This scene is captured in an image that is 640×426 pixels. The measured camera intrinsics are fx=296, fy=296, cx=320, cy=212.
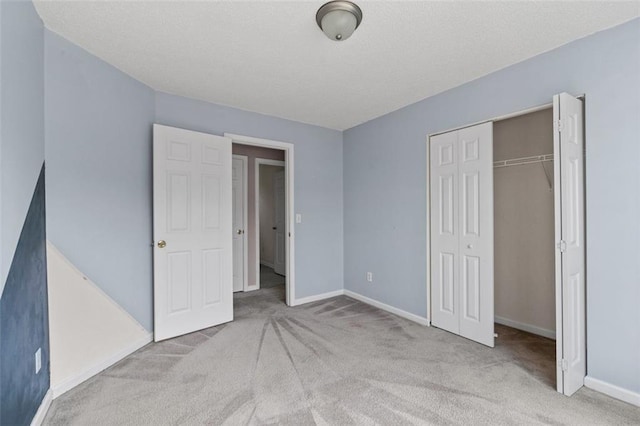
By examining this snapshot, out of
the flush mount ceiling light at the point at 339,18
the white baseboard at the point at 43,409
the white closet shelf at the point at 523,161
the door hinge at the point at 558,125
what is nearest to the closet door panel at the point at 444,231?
the white closet shelf at the point at 523,161

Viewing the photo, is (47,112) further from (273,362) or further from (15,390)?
(273,362)

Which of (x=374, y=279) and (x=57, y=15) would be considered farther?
(x=374, y=279)

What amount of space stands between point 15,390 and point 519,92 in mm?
3887

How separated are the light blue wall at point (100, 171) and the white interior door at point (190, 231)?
14 cm

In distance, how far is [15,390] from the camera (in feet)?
4.99

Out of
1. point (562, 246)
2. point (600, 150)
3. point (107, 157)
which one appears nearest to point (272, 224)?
point (107, 157)

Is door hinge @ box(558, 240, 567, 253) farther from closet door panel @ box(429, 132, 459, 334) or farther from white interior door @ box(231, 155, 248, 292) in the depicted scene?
white interior door @ box(231, 155, 248, 292)

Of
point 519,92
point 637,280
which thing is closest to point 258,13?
point 519,92

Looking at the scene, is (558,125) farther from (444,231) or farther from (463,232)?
(444,231)

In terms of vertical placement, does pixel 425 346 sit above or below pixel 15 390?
below

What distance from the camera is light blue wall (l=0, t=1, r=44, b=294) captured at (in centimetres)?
146

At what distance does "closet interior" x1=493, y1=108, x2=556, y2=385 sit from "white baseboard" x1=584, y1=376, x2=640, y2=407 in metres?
0.61

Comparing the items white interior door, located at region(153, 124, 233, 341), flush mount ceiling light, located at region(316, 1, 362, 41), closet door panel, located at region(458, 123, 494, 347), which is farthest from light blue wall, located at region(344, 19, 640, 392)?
white interior door, located at region(153, 124, 233, 341)

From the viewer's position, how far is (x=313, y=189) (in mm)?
4168
